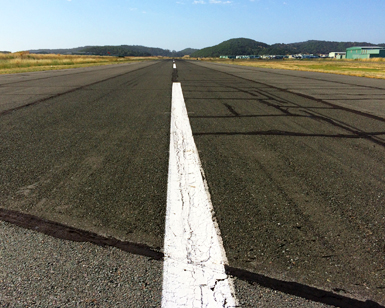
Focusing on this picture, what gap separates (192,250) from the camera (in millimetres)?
1891

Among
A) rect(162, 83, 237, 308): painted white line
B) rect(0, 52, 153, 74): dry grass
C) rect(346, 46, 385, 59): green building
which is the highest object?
rect(346, 46, 385, 59): green building

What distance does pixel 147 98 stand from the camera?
8250 mm

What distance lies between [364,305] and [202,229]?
1034 mm

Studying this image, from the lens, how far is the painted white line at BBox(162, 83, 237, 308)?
5.04ft

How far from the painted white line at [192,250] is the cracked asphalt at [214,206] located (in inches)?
2.6

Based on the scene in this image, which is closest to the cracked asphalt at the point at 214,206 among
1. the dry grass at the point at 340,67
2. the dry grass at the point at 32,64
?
the dry grass at the point at 340,67

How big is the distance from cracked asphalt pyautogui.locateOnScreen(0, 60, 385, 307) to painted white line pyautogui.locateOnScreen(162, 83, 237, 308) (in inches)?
2.6

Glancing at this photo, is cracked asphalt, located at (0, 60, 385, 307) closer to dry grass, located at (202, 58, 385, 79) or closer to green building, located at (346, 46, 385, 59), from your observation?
dry grass, located at (202, 58, 385, 79)

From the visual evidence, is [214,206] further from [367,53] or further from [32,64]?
[367,53]

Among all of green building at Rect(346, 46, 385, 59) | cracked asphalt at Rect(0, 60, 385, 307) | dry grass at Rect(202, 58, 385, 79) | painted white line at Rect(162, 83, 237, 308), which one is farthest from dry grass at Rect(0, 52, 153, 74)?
green building at Rect(346, 46, 385, 59)

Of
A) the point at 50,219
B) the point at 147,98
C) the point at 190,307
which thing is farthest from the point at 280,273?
the point at 147,98

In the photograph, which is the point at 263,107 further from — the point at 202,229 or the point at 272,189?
the point at 202,229

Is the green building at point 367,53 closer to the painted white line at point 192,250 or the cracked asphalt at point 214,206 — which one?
the cracked asphalt at point 214,206

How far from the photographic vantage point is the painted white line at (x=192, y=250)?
154 cm
